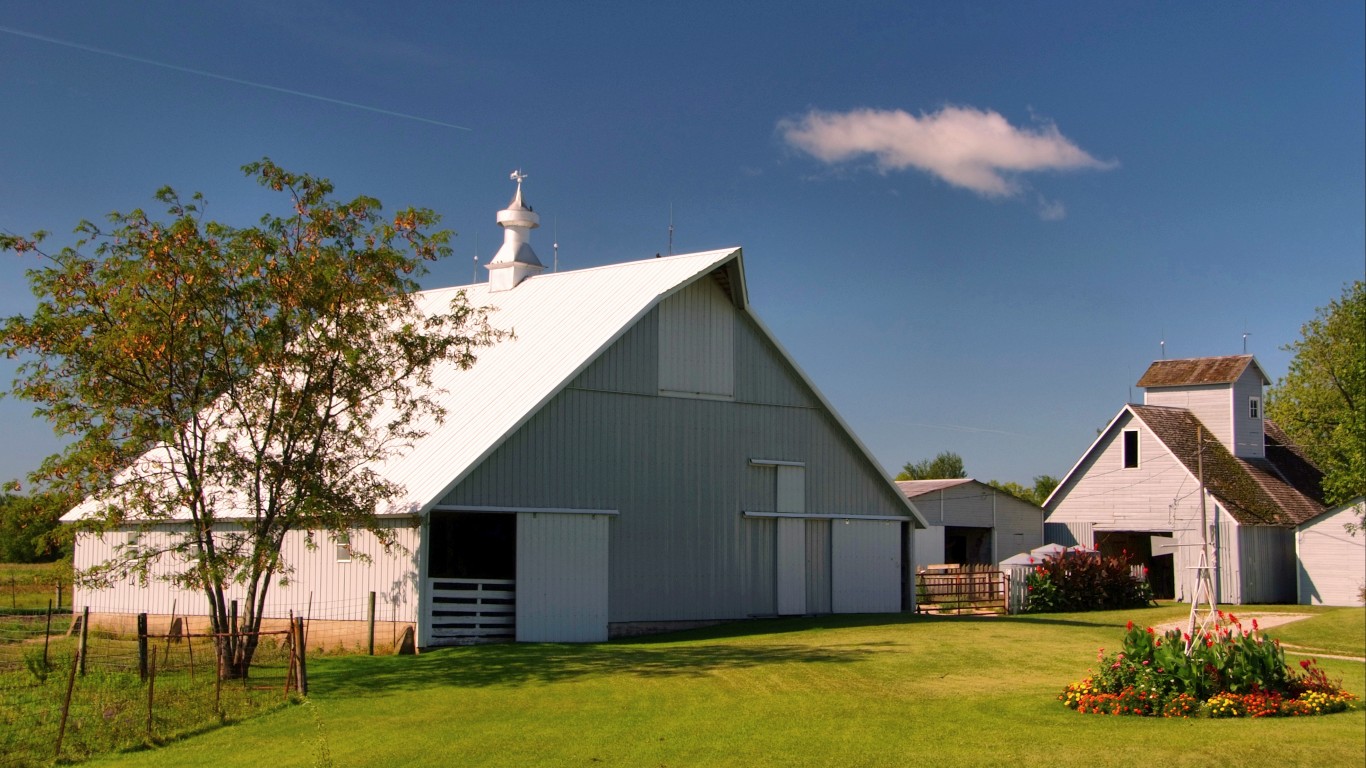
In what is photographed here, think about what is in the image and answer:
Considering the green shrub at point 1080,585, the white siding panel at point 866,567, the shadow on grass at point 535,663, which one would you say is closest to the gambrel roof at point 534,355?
the white siding panel at point 866,567

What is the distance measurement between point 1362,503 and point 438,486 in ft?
98.8

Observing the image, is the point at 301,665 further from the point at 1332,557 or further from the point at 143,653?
the point at 1332,557

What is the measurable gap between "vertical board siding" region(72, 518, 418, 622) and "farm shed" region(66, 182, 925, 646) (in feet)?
0.18

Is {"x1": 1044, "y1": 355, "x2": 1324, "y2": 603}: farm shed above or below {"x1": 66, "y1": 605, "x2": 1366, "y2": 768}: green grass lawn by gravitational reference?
above

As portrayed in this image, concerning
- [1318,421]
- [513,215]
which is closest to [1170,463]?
[1318,421]

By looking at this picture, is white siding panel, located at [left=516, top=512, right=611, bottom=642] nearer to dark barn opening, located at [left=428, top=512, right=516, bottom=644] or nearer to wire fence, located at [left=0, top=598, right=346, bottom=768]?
dark barn opening, located at [left=428, top=512, right=516, bottom=644]

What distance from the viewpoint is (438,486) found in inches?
973

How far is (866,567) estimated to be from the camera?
33.4 meters

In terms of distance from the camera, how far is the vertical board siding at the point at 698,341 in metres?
29.4

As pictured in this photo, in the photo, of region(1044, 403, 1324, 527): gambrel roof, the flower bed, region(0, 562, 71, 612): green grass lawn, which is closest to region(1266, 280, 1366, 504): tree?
region(1044, 403, 1324, 527): gambrel roof

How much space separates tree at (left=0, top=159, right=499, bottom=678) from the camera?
2148 cm

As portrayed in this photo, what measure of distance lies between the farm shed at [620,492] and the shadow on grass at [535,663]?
5.55 feet

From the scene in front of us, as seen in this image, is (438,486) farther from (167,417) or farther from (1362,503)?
(1362,503)

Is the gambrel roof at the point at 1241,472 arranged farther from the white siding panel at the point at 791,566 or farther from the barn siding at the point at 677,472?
the white siding panel at the point at 791,566
